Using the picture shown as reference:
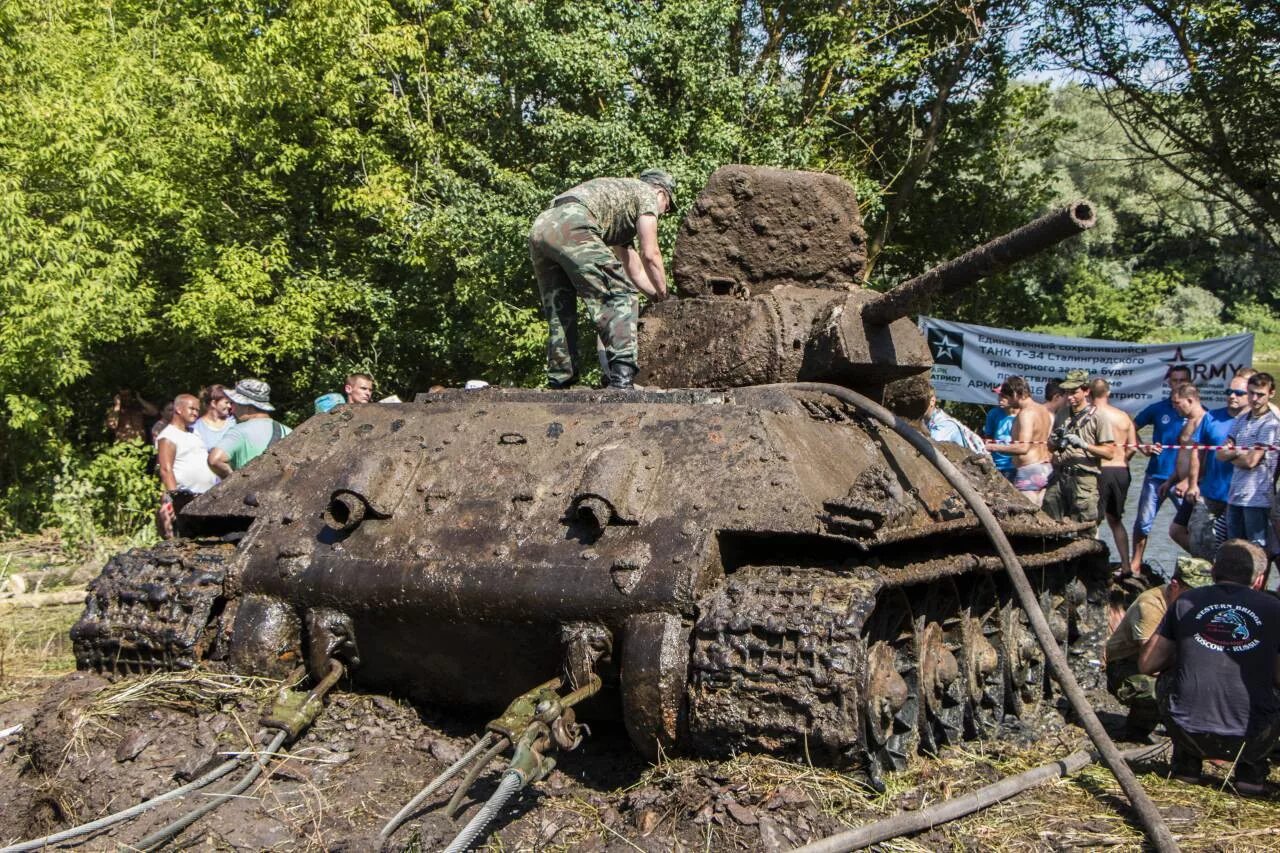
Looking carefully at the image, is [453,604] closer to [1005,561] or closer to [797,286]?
[1005,561]

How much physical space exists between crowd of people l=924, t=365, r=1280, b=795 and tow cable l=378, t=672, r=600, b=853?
2.69 metres

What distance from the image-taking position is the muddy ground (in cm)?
450

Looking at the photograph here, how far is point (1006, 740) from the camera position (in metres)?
6.12

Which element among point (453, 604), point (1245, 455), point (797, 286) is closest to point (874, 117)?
point (1245, 455)

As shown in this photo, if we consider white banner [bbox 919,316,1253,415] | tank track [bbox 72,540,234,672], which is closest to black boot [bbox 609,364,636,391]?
tank track [bbox 72,540,234,672]

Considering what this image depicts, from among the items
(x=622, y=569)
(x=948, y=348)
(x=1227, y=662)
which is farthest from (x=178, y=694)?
(x=948, y=348)

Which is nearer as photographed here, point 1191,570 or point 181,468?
point 1191,570

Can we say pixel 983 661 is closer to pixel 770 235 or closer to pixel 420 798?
pixel 770 235

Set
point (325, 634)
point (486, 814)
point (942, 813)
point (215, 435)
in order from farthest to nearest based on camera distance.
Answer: point (215, 435), point (325, 634), point (942, 813), point (486, 814)

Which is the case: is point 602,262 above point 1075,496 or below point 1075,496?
above

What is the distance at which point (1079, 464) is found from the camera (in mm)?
9906

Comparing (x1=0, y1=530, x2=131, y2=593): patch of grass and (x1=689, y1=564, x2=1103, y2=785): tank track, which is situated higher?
(x1=689, y1=564, x2=1103, y2=785): tank track

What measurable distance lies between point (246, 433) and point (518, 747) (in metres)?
4.85

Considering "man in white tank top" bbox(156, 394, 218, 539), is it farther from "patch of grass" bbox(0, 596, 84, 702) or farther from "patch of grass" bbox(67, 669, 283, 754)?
"patch of grass" bbox(67, 669, 283, 754)
